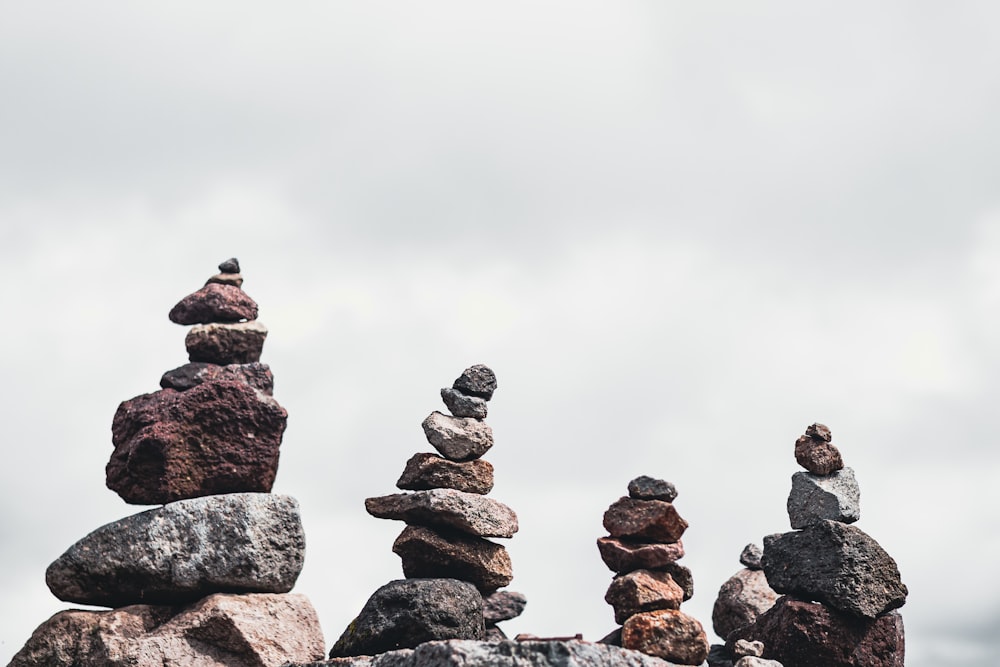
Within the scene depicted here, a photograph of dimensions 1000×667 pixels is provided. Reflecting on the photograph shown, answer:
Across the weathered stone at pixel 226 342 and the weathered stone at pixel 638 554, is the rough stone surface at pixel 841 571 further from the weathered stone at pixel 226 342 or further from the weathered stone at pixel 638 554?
the weathered stone at pixel 226 342

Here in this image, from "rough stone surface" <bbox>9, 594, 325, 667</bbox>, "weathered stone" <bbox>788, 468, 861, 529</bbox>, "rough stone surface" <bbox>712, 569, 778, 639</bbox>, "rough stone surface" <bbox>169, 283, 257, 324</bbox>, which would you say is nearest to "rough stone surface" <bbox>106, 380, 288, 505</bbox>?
"rough stone surface" <bbox>9, 594, 325, 667</bbox>

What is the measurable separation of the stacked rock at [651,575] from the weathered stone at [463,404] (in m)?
2.71

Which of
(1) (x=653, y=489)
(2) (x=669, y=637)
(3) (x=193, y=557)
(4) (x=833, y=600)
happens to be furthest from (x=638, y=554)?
(3) (x=193, y=557)

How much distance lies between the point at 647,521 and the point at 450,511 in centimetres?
326

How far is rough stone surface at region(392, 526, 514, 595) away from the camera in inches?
554

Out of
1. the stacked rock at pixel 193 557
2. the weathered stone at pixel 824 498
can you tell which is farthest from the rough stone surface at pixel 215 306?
the weathered stone at pixel 824 498

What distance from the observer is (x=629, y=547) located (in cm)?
1600

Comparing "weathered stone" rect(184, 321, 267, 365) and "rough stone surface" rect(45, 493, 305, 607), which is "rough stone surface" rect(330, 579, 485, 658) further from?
"weathered stone" rect(184, 321, 267, 365)

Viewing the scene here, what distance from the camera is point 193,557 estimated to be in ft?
35.6

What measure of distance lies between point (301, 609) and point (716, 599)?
371 inches

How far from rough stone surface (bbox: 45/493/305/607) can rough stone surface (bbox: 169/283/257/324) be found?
3.29 m

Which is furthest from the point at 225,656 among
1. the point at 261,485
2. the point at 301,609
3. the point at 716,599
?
the point at 716,599

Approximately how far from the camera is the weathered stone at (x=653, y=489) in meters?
16.1

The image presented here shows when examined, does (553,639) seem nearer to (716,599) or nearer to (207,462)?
(207,462)
